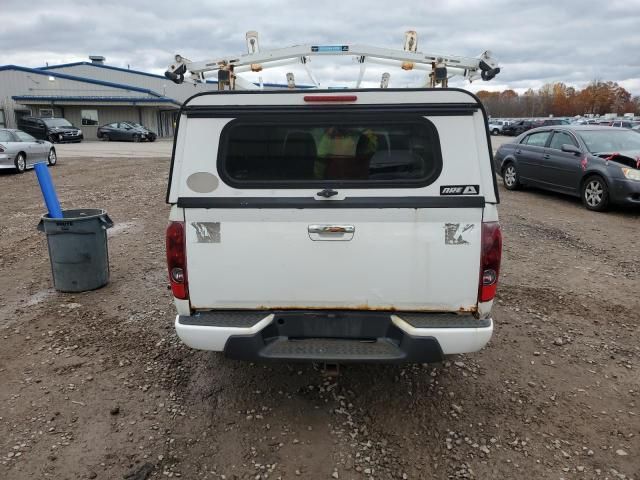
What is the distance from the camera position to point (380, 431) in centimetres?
326

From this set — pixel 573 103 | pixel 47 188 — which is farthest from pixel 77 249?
pixel 573 103

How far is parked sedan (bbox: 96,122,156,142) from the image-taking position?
36.2 meters

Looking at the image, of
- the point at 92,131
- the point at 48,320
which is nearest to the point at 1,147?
the point at 48,320

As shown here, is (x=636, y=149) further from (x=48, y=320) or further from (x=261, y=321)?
(x=48, y=320)

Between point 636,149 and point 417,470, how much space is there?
9.35m

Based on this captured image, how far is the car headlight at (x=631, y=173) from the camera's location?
9.05 meters

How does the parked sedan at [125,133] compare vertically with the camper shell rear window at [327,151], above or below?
below

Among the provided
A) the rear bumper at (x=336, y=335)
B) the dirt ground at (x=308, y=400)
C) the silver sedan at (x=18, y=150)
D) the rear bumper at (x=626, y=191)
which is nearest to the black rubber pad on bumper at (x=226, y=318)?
the rear bumper at (x=336, y=335)

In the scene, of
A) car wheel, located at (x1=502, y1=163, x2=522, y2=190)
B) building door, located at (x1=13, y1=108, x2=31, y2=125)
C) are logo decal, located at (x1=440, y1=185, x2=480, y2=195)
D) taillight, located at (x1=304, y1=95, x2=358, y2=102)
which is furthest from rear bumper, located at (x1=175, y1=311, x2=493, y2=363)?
building door, located at (x1=13, y1=108, x2=31, y2=125)

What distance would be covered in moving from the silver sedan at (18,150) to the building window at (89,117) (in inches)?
1036

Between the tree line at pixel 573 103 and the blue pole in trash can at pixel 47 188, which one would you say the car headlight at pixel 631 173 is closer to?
the blue pole in trash can at pixel 47 188

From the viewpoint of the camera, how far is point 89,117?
41.1 meters

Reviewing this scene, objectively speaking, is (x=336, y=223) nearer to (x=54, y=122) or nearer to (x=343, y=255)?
(x=343, y=255)

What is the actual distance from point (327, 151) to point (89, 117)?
142 feet
